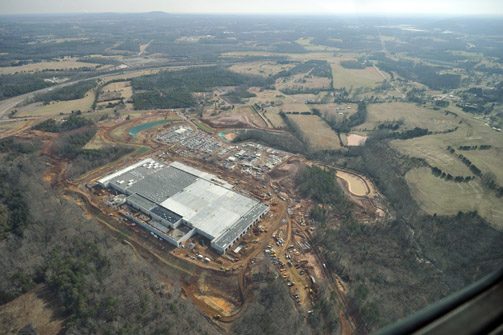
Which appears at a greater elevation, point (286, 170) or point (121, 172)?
point (121, 172)

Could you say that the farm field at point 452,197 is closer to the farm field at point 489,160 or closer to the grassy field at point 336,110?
the farm field at point 489,160

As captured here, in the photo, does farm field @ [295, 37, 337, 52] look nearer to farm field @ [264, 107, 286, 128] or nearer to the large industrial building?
farm field @ [264, 107, 286, 128]

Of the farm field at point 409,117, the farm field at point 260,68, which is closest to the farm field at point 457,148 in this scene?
the farm field at point 409,117

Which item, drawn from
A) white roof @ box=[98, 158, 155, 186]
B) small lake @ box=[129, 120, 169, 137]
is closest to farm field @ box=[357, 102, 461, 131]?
small lake @ box=[129, 120, 169, 137]

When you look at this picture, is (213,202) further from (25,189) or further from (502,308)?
(502,308)

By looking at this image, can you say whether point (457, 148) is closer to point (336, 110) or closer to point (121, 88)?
point (336, 110)

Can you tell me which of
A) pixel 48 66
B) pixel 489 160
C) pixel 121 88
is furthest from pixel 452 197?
pixel 48 66
